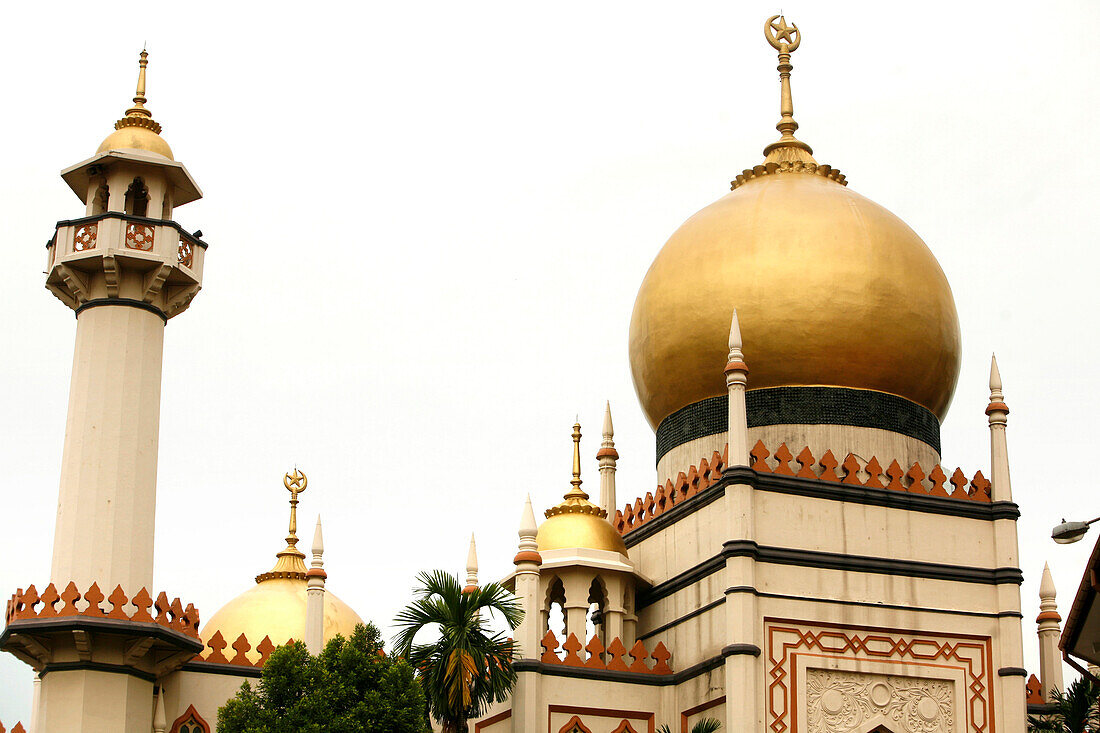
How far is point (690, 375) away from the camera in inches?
916

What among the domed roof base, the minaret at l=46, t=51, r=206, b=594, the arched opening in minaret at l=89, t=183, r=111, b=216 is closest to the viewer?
the minaret at l=46, t=51, r=206, b=594

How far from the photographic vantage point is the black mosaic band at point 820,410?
22609mm

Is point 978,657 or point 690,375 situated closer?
point 978,657

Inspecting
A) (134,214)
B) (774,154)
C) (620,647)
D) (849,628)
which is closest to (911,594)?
(849,628)

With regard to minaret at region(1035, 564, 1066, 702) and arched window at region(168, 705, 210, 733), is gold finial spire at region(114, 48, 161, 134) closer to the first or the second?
arched window at region(168, 705, 210, 733)

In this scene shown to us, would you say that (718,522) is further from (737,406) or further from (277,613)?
(277,613)

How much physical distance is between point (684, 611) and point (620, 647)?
0.97 m

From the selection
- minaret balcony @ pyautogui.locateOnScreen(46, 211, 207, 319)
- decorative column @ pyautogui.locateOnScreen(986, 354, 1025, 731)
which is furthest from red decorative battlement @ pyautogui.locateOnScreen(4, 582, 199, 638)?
decorative column @ pyautogui.locateOnScreen(986, 354, 1025, 731)

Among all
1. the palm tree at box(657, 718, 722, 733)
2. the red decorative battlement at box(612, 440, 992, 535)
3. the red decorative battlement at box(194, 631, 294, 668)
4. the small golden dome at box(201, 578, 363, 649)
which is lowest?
the palm tree at box(657, 718, 722, 733)

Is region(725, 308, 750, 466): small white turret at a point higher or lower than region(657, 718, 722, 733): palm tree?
higher

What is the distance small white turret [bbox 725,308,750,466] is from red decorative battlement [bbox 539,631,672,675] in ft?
8.91

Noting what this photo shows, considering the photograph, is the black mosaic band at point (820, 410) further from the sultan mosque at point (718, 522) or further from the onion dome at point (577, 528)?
the onion dome at point (577, 528)

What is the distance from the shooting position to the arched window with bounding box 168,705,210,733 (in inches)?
803

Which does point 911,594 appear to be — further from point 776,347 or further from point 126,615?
point 126,615
